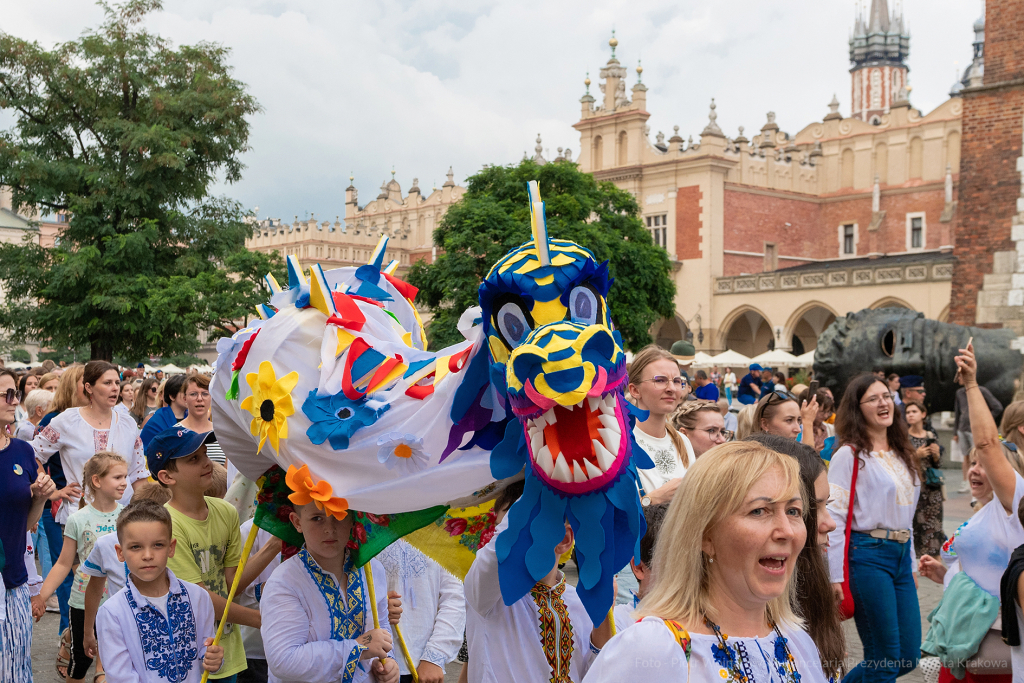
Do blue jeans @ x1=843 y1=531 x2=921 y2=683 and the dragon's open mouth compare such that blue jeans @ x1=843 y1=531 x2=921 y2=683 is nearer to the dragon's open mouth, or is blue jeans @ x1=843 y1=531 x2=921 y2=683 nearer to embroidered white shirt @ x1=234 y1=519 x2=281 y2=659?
embroidered white shirt @ x1=234 y1=519 x2=281 y2=659

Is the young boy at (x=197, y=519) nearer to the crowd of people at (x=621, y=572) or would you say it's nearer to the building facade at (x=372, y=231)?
the crowd of people at (x=621, y=572)

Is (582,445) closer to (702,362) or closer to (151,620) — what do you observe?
(151,620)

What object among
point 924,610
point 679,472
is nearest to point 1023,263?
point 924,610

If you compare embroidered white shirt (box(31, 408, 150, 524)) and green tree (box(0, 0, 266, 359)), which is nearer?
embroidered white shirt (box(31, 408, 150, 524))

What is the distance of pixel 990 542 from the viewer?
13.5 ft

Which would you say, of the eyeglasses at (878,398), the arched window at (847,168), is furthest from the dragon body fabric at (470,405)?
the arched window at (847,168)

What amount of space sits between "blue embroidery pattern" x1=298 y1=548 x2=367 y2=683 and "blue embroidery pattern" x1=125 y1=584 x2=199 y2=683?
2.16 ft

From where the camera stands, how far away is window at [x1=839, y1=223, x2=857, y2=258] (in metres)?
42.9

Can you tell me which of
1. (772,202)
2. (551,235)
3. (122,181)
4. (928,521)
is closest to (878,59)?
(772,202)

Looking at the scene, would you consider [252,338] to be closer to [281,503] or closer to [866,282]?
[281,503]

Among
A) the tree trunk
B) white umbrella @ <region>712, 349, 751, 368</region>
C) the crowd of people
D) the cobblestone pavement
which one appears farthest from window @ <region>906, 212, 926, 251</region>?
the crowd of people

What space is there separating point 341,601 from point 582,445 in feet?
4.71

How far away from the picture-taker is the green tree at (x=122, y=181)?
22625 millimetres

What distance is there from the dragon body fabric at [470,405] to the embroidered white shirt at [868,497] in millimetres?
2351
